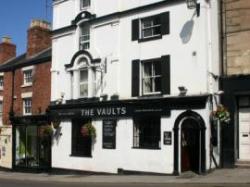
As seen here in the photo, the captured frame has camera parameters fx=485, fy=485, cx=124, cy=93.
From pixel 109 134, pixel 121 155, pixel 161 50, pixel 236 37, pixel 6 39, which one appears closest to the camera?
pixel 236 37

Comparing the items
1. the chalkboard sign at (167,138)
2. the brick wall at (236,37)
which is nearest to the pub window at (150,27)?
the brick wall at (236,37)

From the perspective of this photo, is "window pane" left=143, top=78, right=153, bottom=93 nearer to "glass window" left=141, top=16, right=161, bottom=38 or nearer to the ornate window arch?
"glass window" left=141, top=16, right=161, bottom=38

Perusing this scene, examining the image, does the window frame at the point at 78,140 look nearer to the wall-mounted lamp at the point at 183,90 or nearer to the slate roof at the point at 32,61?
the slate roof at the point at 32,61

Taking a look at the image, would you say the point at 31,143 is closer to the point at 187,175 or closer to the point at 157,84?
the point at 157,84

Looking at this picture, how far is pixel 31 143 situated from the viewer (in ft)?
103

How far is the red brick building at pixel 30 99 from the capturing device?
30359 millimetres

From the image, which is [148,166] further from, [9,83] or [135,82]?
[9,83]

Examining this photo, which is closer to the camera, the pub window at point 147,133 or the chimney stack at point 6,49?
the pub window at point 147,133

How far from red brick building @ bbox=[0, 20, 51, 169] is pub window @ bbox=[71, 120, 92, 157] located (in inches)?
99.3

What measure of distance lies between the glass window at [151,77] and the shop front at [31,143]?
7420 millimetres

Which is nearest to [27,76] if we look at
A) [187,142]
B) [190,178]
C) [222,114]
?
[187,142]

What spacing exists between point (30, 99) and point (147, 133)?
452 inches

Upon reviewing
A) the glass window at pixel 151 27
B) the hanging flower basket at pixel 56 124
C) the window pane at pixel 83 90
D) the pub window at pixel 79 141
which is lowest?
the pub window at pixel 79 141

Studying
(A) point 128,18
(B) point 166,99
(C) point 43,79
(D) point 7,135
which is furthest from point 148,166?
(D) point 7,135
